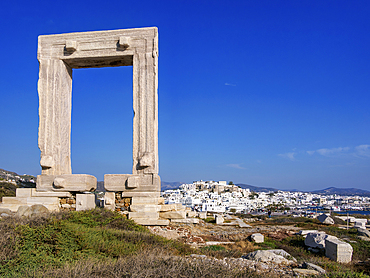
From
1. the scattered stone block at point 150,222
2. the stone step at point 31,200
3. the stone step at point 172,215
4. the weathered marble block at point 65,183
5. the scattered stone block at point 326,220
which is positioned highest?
the weathered marble block at point 65,183

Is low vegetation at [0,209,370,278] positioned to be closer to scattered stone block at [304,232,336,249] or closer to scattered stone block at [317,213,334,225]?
scattered stone block at [304,232,336,249]

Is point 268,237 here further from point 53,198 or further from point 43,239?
point 43,239

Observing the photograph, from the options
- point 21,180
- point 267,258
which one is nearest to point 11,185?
point 21,180

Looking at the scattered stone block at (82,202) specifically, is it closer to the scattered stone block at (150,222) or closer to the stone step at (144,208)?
the stone step at (144,208)

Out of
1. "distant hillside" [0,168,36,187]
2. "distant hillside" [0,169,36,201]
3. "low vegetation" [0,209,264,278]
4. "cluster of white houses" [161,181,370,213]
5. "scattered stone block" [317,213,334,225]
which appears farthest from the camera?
"cluster of white houses" [161,181,370,213]

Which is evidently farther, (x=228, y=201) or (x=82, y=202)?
(x=228, y=201)

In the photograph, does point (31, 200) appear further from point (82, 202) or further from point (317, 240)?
point (317, 240)

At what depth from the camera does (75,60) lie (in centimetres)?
1109

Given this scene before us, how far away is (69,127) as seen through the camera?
1130 cm

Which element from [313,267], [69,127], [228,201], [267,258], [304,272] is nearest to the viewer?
[304,272]

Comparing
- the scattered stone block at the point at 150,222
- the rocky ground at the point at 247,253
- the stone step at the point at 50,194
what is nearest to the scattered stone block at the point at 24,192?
the stone step at the point at 50,194

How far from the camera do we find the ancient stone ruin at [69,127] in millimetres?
9938

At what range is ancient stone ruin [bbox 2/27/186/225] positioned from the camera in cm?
994

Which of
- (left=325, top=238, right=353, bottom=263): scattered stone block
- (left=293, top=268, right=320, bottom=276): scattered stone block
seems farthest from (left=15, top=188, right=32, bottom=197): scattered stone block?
(left=325, top=238, right=353, bottom=263): scattered stone block
